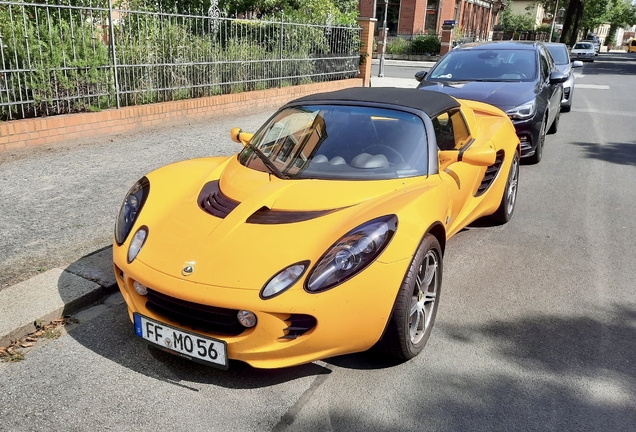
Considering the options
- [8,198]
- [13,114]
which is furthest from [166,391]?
[13,114]

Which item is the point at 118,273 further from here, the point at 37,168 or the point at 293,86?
the point at 293,86

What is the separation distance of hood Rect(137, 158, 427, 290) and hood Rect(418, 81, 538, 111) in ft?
13.8

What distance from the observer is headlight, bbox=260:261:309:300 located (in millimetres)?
2463

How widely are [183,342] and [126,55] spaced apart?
723 cm

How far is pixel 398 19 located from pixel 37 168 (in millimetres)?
42718

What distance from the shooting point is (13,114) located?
726cm

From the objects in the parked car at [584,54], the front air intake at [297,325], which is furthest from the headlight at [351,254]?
the parked car at [584,54]

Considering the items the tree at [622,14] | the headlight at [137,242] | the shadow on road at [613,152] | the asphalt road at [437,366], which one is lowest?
the asphalt road at [437,366]

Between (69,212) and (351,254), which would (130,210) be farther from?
(69,212)

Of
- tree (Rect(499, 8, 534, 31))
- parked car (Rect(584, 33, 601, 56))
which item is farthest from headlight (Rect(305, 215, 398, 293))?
tree (Rect(499, 8, 534, 31))

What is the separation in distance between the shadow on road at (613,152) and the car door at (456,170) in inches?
193

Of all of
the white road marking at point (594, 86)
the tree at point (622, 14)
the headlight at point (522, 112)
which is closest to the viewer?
the headlight at point (522, 112)

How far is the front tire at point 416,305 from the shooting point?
2.70 metres

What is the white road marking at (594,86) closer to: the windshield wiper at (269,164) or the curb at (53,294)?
the windshield wiper at (269,164)
